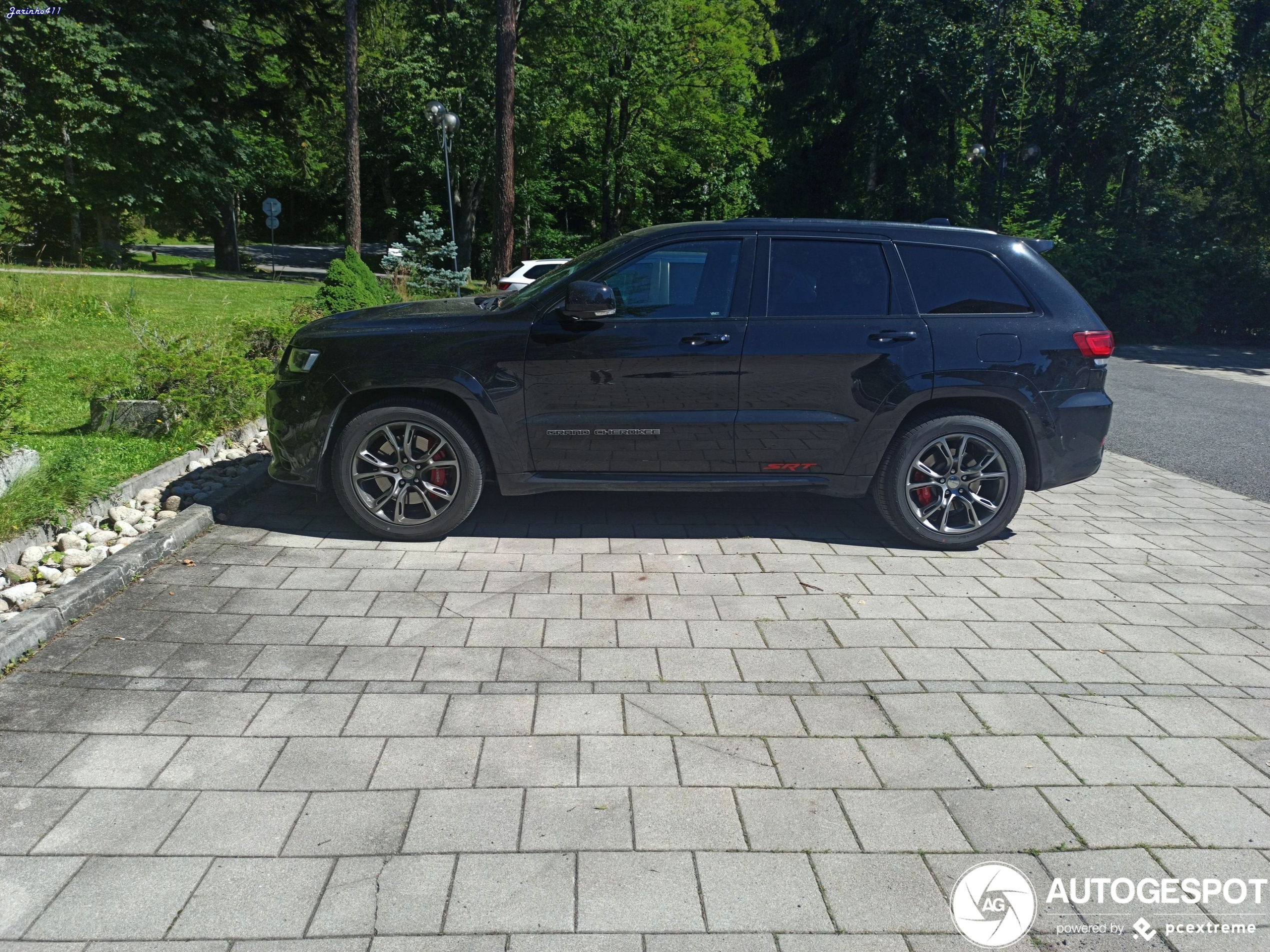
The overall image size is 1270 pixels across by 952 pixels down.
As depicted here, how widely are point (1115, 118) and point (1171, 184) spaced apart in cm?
228

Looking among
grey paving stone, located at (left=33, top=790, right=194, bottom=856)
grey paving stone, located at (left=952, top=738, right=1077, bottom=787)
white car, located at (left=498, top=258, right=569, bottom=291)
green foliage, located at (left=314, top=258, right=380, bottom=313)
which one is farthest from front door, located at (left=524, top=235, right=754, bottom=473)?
white car, located at (left=498, top=258, right=569, bottom=291)

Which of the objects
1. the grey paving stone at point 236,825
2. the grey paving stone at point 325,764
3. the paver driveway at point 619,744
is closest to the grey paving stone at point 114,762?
the paver driveway at point 619,744

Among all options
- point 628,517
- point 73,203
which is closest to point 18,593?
point 628,517

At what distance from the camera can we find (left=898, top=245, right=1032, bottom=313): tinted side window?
5.88 metres

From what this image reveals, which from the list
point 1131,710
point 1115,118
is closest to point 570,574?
point 1131,710

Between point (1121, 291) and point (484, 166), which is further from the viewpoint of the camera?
point (484, 166)

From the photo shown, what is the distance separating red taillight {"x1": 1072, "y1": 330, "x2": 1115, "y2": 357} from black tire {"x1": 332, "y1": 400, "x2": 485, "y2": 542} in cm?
372

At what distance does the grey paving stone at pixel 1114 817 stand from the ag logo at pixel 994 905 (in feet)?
1.21

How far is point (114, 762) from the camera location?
11.1ft

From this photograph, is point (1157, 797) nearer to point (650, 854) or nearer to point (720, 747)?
point (720, 747)

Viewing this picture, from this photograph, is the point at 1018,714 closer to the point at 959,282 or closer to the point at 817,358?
the point at 817,358

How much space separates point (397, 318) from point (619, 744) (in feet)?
11.1

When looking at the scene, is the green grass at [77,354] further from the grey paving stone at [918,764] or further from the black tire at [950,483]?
the black tire at [950,483]

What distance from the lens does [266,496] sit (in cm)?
667
